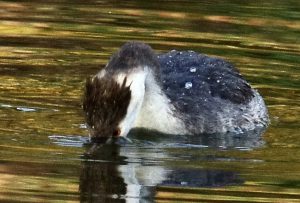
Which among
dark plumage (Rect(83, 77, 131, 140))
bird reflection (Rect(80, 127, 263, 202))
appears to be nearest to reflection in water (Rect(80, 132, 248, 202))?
bird reflection (Rect(80, 127, 263, 202))

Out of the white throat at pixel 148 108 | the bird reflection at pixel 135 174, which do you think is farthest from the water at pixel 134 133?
the white throat at pixel 148 108

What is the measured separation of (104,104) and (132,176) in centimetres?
100

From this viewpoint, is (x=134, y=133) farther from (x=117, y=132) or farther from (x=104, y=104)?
(x=104, y=104)

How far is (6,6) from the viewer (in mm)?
18297

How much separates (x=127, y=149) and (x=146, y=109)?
0.68 metres

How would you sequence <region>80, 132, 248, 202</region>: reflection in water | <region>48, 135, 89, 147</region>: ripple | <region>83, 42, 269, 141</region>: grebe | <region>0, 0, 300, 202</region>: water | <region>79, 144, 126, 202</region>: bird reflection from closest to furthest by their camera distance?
<region>79, 144, 126, 202</region>: bird reflection < <region>80, 132, 248, 202</region>: reflection in water < <region>0, 0, 300, 202</region>: water < <region>83, 42, 269, 141</region>: grebe < <region>48, 135, 89, 147</region>: ripple

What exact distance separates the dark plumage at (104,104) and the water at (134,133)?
0.61 feet

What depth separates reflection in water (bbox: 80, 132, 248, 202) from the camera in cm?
1009

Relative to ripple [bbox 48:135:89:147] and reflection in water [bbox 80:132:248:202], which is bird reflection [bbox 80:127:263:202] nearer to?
reflection in water [bbox 80:132:248:202]

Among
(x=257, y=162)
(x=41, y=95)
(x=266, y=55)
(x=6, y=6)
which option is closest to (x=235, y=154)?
(x=257, y=162)

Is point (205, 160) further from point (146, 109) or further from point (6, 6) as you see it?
point (6, 6)

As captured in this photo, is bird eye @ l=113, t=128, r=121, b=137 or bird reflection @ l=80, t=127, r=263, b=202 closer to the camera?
bird reflection @ l=80, t=127, r=263, b=202

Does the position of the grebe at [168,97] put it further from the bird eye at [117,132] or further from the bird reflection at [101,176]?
the bird reflection at [101,176]

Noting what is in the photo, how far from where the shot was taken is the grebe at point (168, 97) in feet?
37.9
